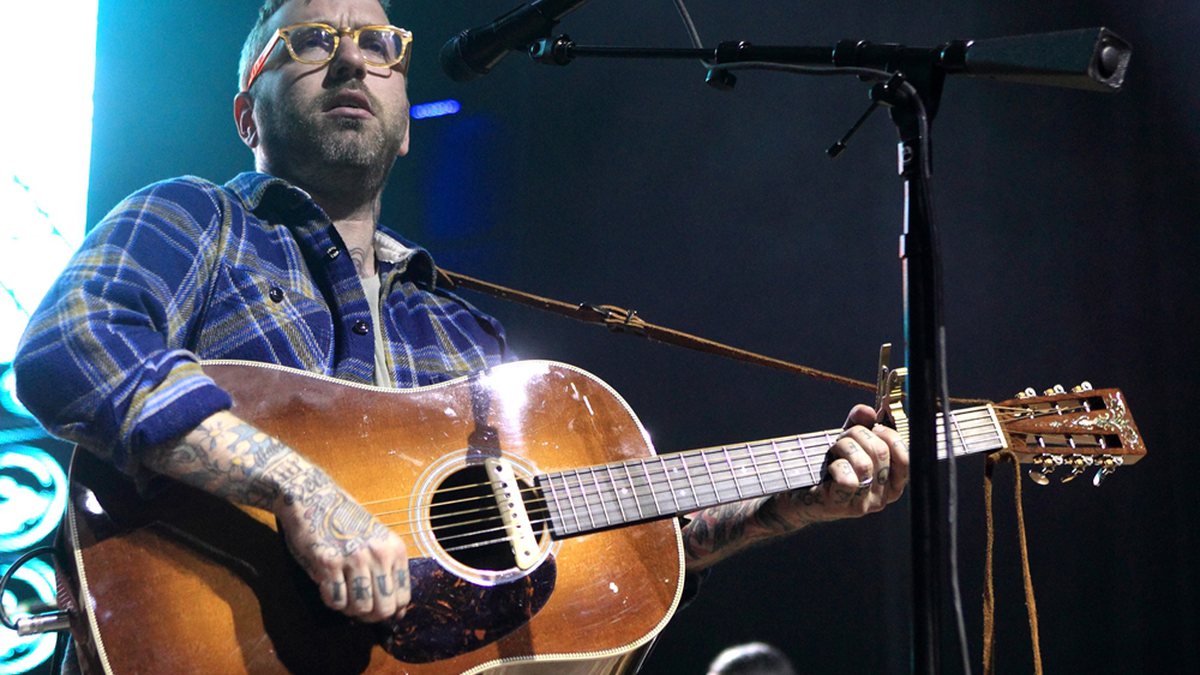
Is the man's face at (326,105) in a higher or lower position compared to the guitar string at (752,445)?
higher

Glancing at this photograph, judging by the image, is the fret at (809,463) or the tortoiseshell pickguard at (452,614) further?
the fret at (809,463)

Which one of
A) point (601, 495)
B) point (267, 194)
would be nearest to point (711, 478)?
point (601, 495)

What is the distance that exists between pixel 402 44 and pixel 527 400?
1164 mm

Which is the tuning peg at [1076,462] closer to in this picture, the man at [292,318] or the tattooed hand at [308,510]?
the man at [292,318]

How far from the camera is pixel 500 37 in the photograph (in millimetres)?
2111

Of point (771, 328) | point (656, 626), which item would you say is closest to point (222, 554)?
point (656, 626)

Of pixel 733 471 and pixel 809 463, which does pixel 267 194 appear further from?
pixel 809 463

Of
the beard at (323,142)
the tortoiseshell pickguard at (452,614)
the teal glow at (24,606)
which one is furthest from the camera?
the teal glow at (24,606)

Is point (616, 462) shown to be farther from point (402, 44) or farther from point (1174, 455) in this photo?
point (1174, 455)

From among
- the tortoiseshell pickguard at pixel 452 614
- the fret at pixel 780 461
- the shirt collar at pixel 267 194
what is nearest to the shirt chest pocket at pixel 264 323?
the shirt collar at pixel 267 194

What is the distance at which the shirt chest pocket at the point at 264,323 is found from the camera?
2057 mm

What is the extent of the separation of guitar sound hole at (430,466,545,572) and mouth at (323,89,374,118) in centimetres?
112

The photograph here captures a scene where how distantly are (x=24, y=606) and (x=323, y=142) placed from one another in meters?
1.67

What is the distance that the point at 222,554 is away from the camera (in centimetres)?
166
